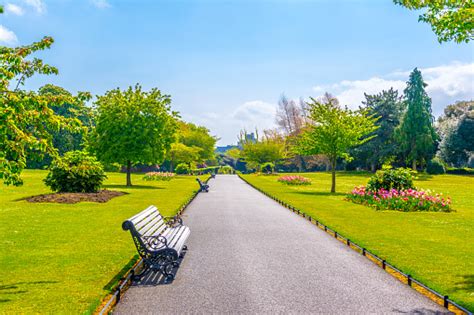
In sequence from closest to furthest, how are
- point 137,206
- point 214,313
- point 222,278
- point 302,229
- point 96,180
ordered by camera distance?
point 214,313
point 222,278
point 302,229
point 137,206
point 96,180

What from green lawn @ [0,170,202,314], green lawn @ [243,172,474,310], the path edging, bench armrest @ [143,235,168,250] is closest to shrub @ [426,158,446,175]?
green lawn @ [243,172,474,310]

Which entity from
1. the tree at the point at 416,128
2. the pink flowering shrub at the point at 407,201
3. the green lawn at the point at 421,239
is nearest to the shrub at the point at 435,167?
the tree at the point at 416,128

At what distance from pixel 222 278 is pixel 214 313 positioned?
1.81 metres

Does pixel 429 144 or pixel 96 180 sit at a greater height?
pixel 429 144

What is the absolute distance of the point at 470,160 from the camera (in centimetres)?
7894

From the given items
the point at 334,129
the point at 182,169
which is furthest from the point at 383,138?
the point at 334,129

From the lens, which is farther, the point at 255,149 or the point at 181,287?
the point at 255,149

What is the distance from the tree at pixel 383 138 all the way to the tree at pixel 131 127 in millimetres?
46782

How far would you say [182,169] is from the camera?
228 feet

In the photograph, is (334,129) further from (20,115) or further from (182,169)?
(182,169)

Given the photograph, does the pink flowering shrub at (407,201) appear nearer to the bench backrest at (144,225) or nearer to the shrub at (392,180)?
the shrub at (392,180)

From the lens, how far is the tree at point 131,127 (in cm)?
3556

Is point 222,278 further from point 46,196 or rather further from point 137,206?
point 46,196

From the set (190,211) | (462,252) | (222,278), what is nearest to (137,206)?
(190,211)
